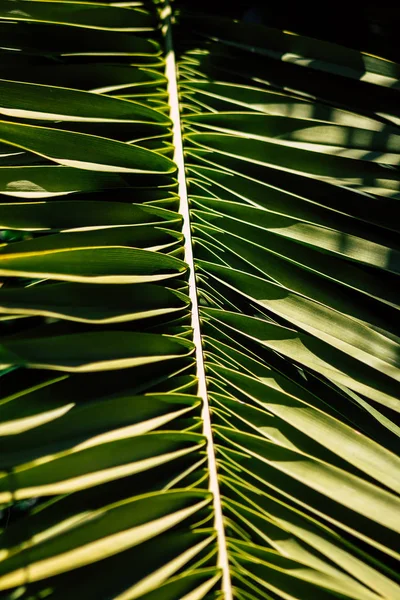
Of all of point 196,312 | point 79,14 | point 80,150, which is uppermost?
point 79,14

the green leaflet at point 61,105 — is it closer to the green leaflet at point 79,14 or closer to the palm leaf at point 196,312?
the palm leaf at point 196,312

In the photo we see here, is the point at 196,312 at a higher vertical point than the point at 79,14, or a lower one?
lower

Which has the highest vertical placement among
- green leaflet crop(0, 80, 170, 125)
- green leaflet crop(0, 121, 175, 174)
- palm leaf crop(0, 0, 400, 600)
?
green leaflet crop(0, 80, 170, 125)

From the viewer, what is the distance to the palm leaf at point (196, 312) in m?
0.57

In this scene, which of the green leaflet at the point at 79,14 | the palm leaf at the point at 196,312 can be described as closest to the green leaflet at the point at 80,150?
the palm leaf at the point at 196,312

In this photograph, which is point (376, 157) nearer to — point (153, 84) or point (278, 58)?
point (278, 58)

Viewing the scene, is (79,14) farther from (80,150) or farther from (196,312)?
(196,312)

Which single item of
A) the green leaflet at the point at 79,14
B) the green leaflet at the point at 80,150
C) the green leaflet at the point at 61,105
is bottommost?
the green leaflet at the point at 80,150

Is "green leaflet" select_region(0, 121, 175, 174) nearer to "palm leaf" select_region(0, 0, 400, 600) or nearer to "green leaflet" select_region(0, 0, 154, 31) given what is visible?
"palm leaf" select_region(0, 0, 400, 600)

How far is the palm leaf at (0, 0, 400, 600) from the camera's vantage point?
569 mm

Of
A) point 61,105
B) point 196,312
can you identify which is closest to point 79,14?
point 61,105

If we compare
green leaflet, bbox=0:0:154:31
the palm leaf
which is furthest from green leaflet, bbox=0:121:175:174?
green leaflet, bbox=0:0:154:31

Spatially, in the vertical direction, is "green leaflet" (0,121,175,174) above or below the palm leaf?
above

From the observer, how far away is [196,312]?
2.26ft
